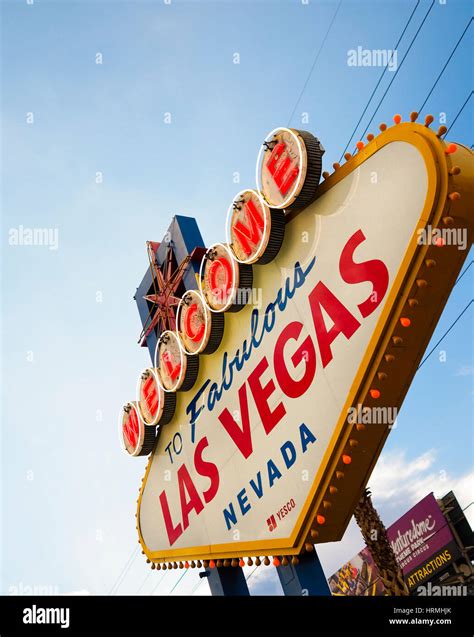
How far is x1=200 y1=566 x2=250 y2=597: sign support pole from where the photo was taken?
10.1 metres

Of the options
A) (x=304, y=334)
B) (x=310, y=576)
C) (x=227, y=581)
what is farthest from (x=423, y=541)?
(x=304, y=334)

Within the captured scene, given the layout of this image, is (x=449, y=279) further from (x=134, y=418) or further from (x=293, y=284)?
(x=134, y=418)

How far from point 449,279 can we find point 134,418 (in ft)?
28.4

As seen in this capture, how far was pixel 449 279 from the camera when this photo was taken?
21.4ft

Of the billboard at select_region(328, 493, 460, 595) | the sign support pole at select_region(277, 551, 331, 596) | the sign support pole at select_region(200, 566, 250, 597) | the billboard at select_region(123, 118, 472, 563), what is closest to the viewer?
the billboard at select_region(123, 118, 472, 563)

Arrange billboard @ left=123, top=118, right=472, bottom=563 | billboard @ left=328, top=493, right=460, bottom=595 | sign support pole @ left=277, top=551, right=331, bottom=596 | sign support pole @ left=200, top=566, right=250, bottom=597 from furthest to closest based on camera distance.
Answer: billboard @ left=328, top=493, right=460, bottom=595
sign support pole @ left=200, top=566, right=250, bottom=597
sign support pole @ left=277, top=551, right=331, bottom=596
billboard @ left=123, top=118, right=472, bottom=563

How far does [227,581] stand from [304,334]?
503 cm

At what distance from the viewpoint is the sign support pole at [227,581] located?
10141 millimetres

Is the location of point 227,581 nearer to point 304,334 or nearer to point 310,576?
point 310,576

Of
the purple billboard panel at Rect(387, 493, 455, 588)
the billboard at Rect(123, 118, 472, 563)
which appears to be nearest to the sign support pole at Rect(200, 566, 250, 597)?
the billboard at Rect(123, 118, 472, 563)

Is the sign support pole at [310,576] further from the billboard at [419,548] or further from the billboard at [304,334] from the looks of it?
the billboard at [419,548]

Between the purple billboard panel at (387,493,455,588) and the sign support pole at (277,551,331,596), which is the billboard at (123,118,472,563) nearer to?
the sign support pole at (277,551,331,596)

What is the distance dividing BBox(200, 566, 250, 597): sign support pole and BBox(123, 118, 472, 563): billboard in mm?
513

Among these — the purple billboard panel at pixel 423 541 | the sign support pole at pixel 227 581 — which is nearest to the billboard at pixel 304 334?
the sign support pole at pixel 227 581
